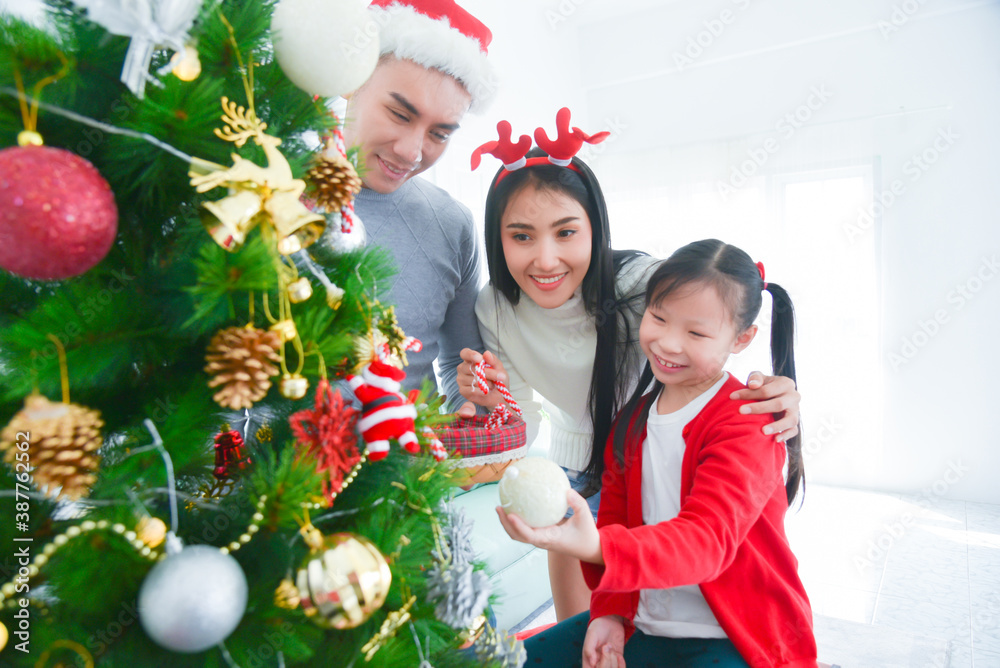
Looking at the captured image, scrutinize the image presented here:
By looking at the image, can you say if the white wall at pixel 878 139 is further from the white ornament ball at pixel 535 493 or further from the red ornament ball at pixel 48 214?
the red ornament ball at pixel 48 214

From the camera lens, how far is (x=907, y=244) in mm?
3961

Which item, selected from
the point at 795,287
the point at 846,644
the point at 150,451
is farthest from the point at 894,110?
the point at 150,451

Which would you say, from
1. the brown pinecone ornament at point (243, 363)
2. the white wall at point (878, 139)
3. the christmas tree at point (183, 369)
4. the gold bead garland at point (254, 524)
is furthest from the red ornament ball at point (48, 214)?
the white wall at point (878, 139)

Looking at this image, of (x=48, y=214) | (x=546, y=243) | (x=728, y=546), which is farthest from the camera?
(x=546, y=243)

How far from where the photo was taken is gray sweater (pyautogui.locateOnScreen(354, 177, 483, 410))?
1.44 meters

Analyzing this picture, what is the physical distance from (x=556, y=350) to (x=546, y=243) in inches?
→ 11.7

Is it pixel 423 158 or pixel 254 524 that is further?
pixel 423 158

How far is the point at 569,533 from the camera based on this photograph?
2.49ft

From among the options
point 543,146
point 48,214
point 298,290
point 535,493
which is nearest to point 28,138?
point 48,214

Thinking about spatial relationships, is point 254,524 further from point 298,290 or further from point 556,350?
point 556,350

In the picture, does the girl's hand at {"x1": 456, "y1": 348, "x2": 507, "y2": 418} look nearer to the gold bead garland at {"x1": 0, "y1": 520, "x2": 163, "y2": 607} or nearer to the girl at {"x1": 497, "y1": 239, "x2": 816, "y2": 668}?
the girl at {"x1": 497, "y1": 239, "x2": 816, "y2": 668}

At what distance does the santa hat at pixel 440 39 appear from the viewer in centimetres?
127

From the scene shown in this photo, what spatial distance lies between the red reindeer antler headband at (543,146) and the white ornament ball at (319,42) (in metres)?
0.84

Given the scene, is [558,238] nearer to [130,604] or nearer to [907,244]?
[130,604]
